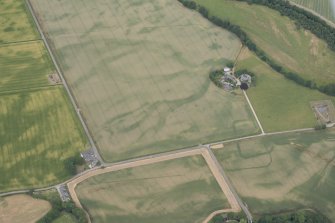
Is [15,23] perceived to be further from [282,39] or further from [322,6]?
[322,6]

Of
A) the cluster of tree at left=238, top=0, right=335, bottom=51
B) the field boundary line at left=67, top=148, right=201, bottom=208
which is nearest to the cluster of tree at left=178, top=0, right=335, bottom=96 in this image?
the cluster of tree at left=238, top=0, right=335, bottom=51

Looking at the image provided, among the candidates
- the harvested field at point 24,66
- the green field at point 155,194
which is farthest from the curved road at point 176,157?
the harvested field at point 24,66

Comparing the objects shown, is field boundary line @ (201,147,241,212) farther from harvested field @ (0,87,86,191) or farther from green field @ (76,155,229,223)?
harvested field @ (0,87,86,191)

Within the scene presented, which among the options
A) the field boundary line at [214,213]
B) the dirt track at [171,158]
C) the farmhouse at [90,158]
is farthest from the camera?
the farmhouse at [90,158]

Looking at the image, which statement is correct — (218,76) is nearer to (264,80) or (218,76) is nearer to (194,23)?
(264,80)

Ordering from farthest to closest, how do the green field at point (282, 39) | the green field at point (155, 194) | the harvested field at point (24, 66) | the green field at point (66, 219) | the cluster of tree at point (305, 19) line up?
the cluster of tree at point (305, 19) < the green field at point (282, 39) < the harvested field at point (24, 66) < the green field at point (155, 194) < the green field at point (66, 219)

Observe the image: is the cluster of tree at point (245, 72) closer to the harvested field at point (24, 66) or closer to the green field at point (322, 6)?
the green field at point (322, 6)

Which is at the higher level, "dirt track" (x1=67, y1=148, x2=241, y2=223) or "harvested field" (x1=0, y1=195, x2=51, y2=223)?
"dirt track" (x1=67, y1=148, x2=241, y2=223)
